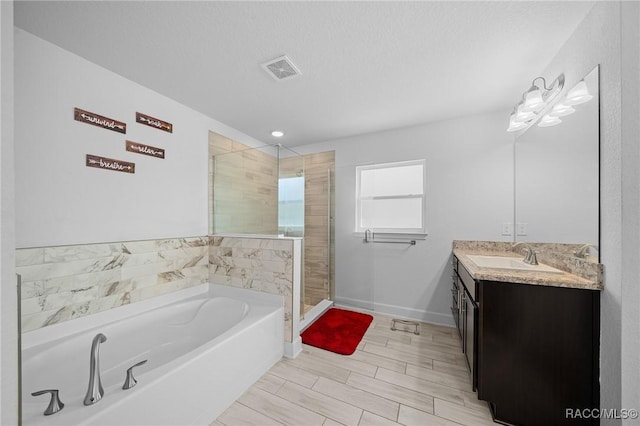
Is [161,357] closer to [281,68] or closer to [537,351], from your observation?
[281,68]

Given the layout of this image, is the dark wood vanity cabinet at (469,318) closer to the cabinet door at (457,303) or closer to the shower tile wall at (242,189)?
the cabinet door at (457,303)

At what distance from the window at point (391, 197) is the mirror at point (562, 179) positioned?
3.12 feet

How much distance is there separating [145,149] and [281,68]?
139cm

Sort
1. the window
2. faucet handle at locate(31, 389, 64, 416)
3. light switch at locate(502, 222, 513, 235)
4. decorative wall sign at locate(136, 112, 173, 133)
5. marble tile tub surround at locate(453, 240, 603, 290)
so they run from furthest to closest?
the window → light switch at locate(502, 222, 513, 235) → decorative wall sign at locate(136, 112, 173, 133) → marble tile tub surround at locate(453, 240, 603, 290) → faucet handle at locate(31, 389, 64, 416)

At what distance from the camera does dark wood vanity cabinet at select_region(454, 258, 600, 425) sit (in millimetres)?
1250

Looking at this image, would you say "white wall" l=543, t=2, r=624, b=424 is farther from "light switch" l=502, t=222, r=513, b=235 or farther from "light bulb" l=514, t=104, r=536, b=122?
"light switch" l=502, t=222, r=513, b=235

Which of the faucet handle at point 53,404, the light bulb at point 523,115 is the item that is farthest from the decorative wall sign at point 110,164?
the light bulb at point 523,115

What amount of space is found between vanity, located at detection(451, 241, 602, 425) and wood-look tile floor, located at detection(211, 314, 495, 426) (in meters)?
0.25

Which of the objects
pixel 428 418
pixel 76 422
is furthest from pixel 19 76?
pixel 428 418

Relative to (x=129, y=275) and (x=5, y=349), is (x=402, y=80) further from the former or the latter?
(x=129, y=275)

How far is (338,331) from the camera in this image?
2.54m

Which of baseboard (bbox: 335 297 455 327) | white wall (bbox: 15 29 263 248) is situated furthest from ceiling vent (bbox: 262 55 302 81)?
baseboard (bbox: 335 297 455 327)

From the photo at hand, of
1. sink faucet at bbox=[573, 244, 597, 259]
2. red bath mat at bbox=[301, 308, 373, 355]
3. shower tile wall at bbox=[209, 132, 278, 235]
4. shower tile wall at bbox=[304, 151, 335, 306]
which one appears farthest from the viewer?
shower tile wall at bbox=[304, 151, 335, 306]

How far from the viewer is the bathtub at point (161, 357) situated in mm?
1062
